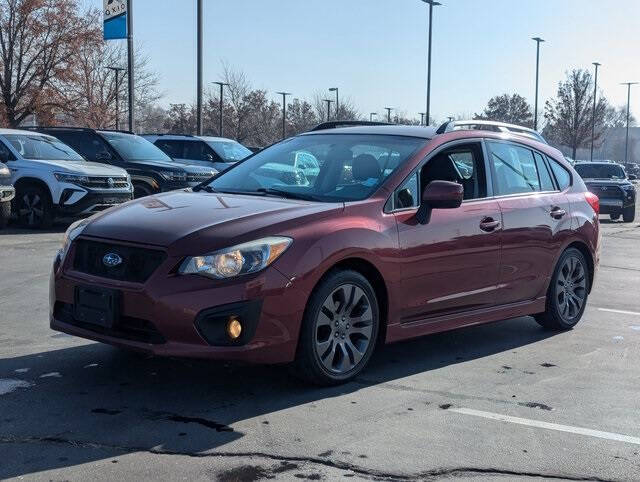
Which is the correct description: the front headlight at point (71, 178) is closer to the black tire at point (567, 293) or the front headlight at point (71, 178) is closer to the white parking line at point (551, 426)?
the black tire at point (567, 293)

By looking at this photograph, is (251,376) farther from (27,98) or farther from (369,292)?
(27,98)

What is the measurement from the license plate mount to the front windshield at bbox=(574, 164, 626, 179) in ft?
69.4

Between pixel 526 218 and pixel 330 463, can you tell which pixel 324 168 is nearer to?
pixel 526 218

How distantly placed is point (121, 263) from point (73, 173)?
9278 mm

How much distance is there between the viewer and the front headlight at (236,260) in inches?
183

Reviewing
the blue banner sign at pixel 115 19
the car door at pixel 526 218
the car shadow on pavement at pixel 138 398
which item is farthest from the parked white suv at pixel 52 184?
the car door at pixel 526 218

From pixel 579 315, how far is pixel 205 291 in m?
4.15

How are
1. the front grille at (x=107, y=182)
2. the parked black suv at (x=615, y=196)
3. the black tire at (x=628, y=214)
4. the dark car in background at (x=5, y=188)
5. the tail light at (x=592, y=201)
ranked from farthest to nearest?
1. the black tire at (x=628, y=214)
2. the parked black suv at (x=615, y=196)
3. the front grille at (x=107, y=182)
4. the dark car in background at (x=5, y=188)
5. the tail light at (x=592, y=201)

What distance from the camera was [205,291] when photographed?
4602mm

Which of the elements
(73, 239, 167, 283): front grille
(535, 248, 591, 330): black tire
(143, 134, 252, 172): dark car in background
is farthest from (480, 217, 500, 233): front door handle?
(143, 134, 252, 172): dark car in background

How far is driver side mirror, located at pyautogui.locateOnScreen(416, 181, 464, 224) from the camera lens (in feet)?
18.3

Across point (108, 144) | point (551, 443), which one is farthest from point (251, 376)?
point (108, 144)

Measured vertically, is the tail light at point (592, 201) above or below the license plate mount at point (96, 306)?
above

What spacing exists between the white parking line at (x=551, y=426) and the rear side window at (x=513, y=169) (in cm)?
219
